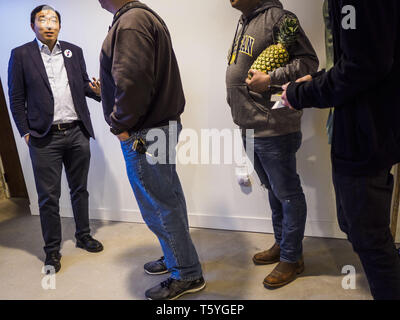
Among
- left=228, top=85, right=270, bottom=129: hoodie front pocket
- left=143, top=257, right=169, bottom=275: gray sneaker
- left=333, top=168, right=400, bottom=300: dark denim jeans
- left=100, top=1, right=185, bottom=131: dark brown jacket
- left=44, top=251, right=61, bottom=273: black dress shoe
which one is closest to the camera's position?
left=333, top=168, right=400, bottom=300: dark denim jeans

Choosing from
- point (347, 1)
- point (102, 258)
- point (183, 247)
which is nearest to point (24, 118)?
point (102, 258)

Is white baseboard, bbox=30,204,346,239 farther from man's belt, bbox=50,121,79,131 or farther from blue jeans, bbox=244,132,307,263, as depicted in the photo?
man's belt, bbox=50,121,79,131

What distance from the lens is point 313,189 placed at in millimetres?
2309

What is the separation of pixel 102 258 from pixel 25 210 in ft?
4.94

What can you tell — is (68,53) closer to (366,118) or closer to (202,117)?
(202,117)

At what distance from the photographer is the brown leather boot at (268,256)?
2049 mm

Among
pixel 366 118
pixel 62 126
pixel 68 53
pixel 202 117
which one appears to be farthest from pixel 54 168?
pixel 366 118

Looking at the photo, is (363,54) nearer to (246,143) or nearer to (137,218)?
(246,143)

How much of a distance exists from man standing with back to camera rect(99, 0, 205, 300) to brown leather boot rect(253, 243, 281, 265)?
16.5 inches

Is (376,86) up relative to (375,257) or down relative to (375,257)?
up

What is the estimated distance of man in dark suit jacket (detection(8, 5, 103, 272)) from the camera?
2.13 m

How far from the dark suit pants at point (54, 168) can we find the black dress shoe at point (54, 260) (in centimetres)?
3

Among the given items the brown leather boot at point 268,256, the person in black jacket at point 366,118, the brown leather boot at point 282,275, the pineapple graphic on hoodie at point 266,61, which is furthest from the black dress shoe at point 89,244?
the person in black jacket at point 366,118

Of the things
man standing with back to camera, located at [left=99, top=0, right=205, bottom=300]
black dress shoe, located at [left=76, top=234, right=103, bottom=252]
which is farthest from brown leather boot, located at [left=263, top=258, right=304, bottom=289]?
black dress shoe, located at [left=76, top=234, right=103, bottom=252]
